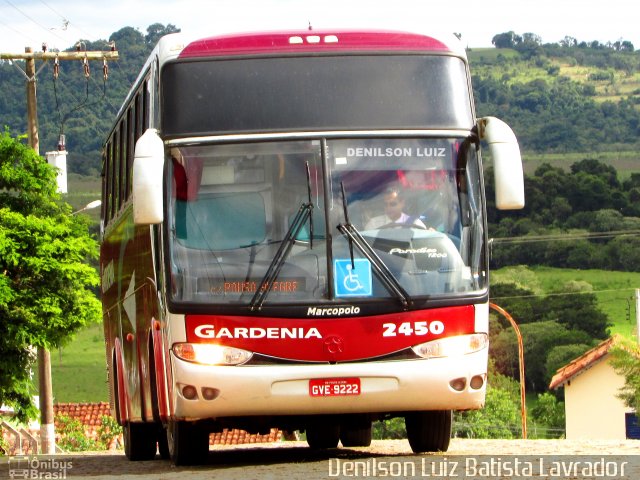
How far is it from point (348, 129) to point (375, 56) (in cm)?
72

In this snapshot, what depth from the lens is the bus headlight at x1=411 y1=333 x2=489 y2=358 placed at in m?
12.7

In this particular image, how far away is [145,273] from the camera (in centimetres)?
1439

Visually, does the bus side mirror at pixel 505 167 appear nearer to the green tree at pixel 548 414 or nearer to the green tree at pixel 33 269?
the green tree at pixel 33 269

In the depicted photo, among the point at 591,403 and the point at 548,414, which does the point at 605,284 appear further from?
the point at 591,403

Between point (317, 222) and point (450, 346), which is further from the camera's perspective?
point (450, 346)

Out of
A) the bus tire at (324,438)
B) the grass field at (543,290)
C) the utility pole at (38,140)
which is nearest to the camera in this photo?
the bus tire at (324,438)

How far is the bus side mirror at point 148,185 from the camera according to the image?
40.5 feet

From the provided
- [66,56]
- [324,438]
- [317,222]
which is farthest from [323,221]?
[66,56]

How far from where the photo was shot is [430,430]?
14227 millimetres

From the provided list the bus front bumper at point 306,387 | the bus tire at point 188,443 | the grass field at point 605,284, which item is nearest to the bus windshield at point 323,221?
the bus front bumper at point 306,387

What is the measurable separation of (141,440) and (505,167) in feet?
25.2

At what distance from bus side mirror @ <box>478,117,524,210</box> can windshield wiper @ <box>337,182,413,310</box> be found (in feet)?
3.31

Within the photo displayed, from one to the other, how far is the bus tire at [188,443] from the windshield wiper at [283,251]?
1.74m

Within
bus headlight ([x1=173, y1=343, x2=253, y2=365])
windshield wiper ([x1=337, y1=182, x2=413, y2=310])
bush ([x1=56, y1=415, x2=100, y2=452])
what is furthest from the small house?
bus headlight ([x1=173, y1=343, x2=253, y2=365])
